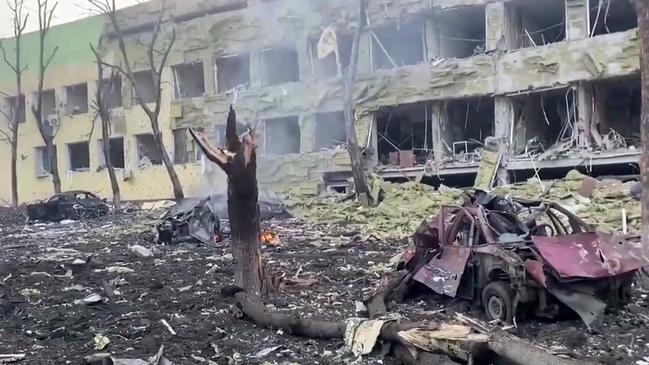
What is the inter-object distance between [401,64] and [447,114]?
301 centimetres

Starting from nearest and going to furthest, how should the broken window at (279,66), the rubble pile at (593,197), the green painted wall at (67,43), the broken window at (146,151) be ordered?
the rubble pile at (593,197) < the broken window at (279,66) < the broken window at (146,151) < the green painted wall at (67,43)

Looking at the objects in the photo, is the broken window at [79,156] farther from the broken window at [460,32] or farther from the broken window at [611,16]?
the broken window at [611,16]

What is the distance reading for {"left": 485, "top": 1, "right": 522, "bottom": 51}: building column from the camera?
2269 cm

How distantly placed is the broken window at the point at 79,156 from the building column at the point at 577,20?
82.5 ft

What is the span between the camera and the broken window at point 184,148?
1257 inches

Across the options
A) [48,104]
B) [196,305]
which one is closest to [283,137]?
[48,104]

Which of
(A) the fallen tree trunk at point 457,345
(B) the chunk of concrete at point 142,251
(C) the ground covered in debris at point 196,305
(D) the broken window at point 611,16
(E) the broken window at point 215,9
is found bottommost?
(C) the ground covered in debris at point 196,305

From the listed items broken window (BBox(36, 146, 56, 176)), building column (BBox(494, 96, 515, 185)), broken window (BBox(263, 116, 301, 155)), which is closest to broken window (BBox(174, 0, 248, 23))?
broken window (BBox(263, 116, 301, 155))

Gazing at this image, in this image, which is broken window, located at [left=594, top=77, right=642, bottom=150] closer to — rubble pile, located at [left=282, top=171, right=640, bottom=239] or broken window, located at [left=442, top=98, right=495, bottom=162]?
rubble pile, located at [left=282, top=171, right=640, bottom=239]

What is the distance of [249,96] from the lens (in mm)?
29156

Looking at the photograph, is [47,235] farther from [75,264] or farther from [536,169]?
[536,169]

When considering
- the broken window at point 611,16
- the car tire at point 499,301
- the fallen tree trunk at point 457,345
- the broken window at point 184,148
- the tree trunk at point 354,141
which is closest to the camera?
the fallen tree trunk at point 457,345

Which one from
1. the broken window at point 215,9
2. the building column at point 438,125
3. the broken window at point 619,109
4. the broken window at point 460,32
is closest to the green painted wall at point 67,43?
the broken window at point 215,9

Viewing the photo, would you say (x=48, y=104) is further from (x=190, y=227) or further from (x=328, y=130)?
(x=190, y=227)
